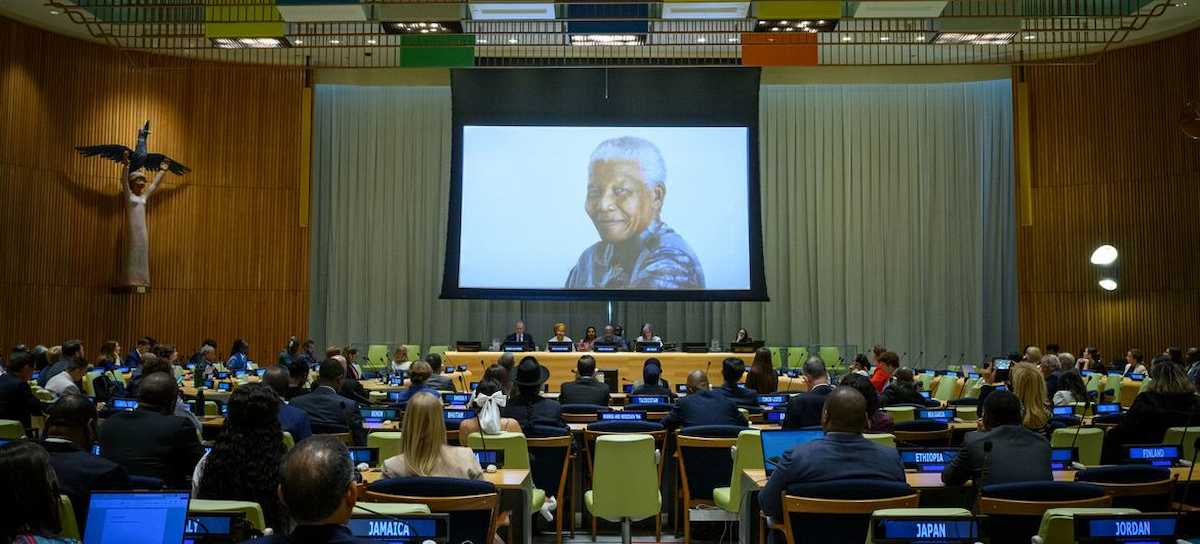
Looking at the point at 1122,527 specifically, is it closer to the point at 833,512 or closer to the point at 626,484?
the point at 833,512

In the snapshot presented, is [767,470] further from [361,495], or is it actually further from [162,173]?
[162,173]

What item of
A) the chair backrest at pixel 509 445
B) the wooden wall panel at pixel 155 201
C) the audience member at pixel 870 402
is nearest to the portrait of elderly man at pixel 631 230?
the wooden wall panel at pixel 155 201

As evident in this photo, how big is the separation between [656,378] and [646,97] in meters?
10.6

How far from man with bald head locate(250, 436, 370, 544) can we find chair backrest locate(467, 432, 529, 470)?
336cm

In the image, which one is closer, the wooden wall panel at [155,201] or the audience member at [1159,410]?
the audience member at [1159,410]

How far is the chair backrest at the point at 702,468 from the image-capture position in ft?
21.0

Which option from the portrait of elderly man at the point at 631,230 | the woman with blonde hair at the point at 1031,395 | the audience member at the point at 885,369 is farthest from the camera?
the portrait of elderly man at the point at 631,230

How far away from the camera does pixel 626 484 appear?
5961mm

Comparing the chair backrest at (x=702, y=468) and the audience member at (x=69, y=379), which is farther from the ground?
the audience member at (x=69, y=379)

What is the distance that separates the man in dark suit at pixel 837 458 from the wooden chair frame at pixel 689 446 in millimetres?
1882

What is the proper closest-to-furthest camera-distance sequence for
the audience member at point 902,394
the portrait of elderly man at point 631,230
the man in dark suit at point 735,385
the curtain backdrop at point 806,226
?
the man in dark suit at point 735,385
the audience member at point 902,394
the portrait of elderly man at point 631,230
the curtain backdrop at point 806,226

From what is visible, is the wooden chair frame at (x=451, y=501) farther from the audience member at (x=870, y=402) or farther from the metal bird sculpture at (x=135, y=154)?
the metal bird sculpture at (x=135, y=154)

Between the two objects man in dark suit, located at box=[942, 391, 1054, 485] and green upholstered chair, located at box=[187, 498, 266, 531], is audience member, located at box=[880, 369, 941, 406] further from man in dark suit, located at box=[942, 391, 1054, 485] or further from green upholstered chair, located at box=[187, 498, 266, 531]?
green upholstered chair, located at box=[187, 498, 266, 531]

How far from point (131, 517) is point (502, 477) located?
2.17 metres
